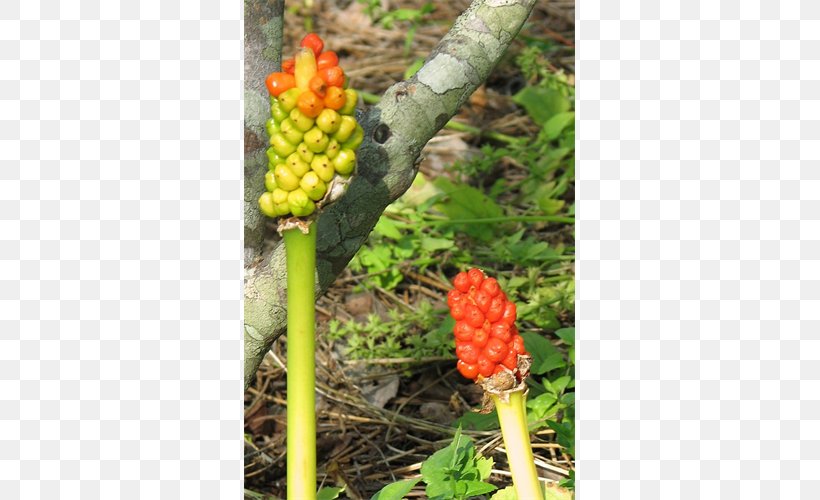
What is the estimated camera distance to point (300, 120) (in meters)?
1.49

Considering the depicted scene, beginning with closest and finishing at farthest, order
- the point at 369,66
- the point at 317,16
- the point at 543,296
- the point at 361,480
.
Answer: the point at 361,480 → the point at 543,296 → the point at 369,66 → the point at 317,16

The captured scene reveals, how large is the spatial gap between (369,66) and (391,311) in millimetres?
1678

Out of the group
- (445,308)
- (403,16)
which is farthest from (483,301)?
(403,16)

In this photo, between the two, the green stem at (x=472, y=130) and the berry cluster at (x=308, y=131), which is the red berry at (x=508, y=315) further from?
the green stem at (x=472, y=130)

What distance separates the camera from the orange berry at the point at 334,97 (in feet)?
4.87

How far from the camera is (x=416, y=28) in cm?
476

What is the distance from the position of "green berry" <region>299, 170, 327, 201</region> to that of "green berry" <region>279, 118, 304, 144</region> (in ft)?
0.17

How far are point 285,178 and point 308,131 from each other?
0.25 ft

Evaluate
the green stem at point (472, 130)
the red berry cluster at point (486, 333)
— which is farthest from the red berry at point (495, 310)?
the green stem at point (472, 130)

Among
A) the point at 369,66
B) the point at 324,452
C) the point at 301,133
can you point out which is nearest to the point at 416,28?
the point at 369,66

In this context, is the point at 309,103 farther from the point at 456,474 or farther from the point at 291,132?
the point at 456,474

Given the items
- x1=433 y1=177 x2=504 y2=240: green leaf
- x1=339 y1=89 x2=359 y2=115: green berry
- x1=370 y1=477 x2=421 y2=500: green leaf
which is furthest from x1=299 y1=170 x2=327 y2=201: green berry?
x1=433 y1=177 x2=504 y2=240: green leaf

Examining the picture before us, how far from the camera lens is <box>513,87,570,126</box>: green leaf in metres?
4.15

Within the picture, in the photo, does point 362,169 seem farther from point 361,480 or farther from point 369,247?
point 369,247
